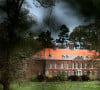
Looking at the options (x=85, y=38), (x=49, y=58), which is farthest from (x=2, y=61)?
(x=85, y=38)

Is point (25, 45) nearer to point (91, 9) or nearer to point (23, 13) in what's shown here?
point (23, 13)

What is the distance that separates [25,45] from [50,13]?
0.51ft

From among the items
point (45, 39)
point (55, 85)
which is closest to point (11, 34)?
point (45, 39)

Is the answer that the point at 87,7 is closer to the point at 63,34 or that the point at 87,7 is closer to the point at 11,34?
the point at 63,34

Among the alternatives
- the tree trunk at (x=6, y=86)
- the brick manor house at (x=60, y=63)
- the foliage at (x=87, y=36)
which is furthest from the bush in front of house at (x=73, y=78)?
the tree trunk at (x=6, y=86)

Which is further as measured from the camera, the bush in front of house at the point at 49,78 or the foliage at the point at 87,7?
the bush in front of house at the point at 49,78

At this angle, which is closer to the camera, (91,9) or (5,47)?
(91,9)

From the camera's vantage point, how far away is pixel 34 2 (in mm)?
562

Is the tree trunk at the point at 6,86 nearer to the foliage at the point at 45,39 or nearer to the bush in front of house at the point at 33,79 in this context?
the bush in front of house at the point at 33,79

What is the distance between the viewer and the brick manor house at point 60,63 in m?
0.56

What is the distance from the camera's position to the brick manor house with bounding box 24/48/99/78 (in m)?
0.56

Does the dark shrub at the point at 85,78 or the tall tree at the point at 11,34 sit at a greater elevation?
the tall tree at the point at 11,34

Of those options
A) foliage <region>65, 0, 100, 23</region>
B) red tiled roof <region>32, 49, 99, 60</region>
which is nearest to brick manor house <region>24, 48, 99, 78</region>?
red tiled roof <region>32, 49, 99, 60</region>

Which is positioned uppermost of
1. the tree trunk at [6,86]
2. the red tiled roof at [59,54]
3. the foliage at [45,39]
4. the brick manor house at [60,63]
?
the foliage at [45,39]
